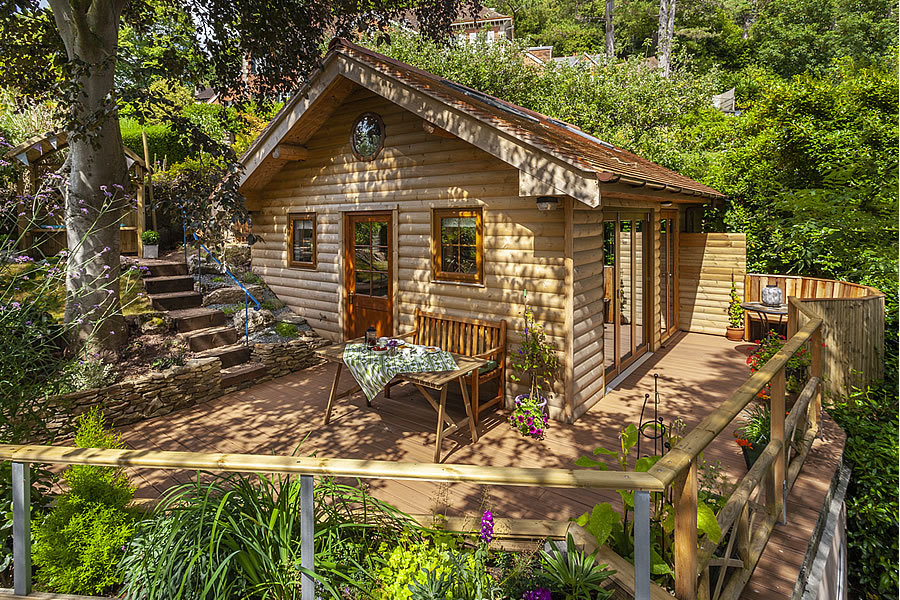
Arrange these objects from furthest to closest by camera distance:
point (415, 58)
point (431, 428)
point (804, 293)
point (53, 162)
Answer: point (415, 58)
point (53, 162)
point (804, 293)
point (431, 428)

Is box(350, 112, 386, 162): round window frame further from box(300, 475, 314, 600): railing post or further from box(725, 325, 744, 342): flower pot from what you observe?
box(725, 325, 744, 342): flower pot

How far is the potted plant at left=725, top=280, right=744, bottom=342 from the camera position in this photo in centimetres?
934

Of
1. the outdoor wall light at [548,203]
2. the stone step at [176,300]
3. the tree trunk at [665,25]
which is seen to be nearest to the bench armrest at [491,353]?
the outdoor wall light at [548,203]

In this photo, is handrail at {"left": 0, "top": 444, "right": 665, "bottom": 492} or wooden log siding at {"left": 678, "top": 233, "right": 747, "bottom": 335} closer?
handrail at {"left": 0, "top": 444, "right": 665, "bottom": 492}

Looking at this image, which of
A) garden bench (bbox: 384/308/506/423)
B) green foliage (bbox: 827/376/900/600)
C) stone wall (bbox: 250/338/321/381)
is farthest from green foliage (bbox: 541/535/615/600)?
stone wall (bbox: 250/338/321/381)

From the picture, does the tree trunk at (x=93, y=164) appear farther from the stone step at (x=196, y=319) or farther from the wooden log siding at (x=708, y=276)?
the wooden log siding at (x=708, y=276)

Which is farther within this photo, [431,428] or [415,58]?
[415,58]

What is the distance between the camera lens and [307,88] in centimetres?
746

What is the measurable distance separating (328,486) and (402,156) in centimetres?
523

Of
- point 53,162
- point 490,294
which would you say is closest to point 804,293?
point 490,294

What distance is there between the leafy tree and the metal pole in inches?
193

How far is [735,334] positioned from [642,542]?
867 centimetres

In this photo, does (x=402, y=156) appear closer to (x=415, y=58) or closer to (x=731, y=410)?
(x=731, y=410)

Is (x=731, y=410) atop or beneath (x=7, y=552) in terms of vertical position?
atop
